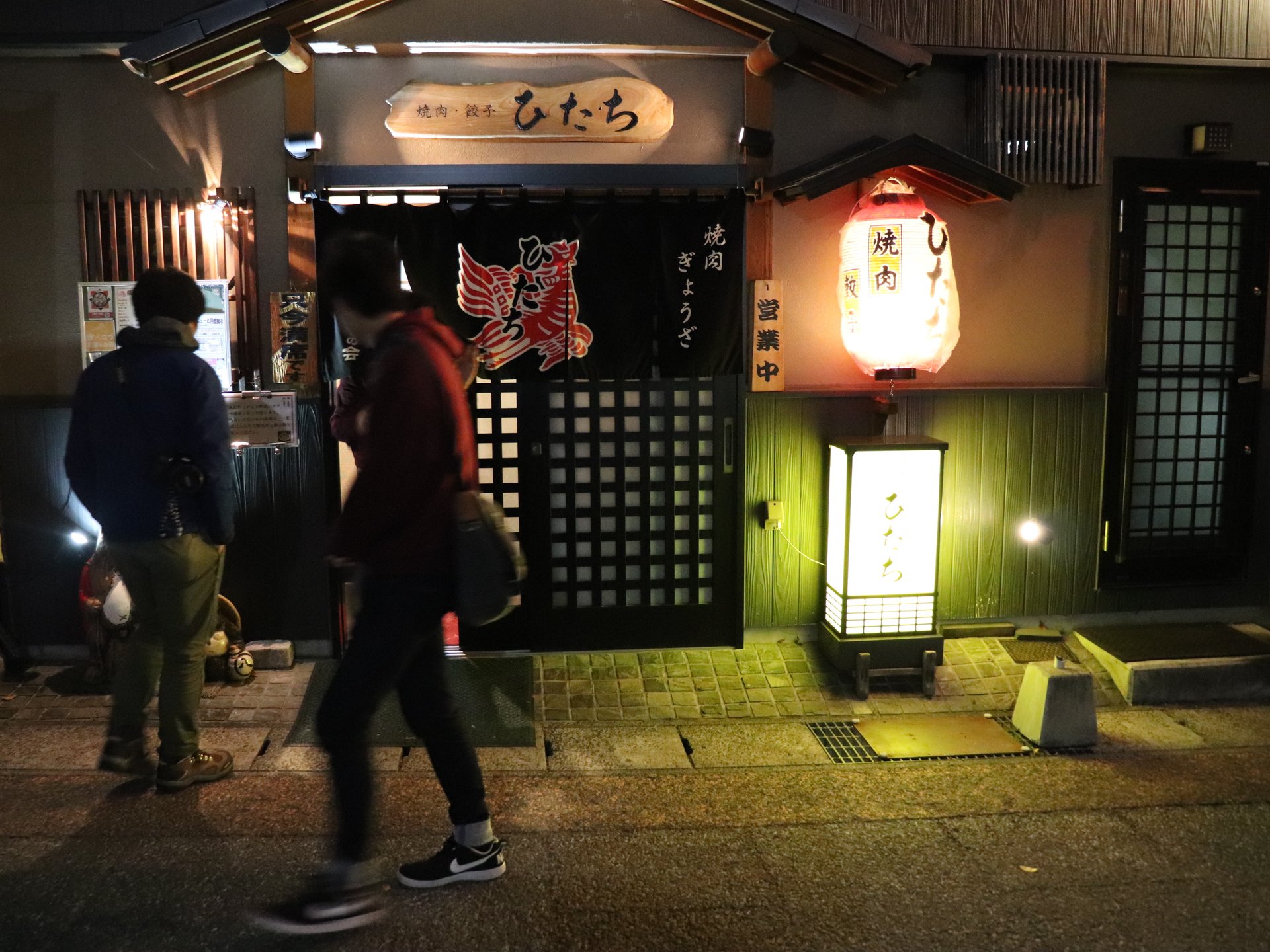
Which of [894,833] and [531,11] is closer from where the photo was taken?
[894,833]

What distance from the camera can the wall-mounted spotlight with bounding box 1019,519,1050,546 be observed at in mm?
8539

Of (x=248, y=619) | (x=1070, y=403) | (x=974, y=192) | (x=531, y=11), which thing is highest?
(x=531, y=11)

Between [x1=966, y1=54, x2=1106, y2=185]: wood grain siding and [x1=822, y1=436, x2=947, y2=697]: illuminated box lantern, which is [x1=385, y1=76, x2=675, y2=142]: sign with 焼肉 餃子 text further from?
[x1=822, y1=436, x2=947, y2=697]: illuminated box lantern

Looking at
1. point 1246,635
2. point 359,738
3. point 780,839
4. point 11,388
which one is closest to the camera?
point 359,738

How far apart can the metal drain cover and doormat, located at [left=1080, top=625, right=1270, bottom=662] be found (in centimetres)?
154

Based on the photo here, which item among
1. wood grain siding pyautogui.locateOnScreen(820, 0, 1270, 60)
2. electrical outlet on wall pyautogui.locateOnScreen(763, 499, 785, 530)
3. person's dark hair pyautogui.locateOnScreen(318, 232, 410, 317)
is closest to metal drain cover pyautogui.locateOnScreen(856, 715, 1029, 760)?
electrical outlet on wall pyautogui.locateOnScreen(763, 499, 785, 530)

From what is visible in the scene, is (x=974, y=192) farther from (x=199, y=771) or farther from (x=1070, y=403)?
(x=199, y=771)

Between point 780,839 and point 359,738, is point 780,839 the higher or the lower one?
the lower one

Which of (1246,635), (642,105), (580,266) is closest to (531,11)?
(642,105)

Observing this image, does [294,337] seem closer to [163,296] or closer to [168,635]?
[163,296]

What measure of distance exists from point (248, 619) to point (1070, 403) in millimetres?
6980

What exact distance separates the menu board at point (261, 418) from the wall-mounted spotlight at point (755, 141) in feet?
13.0

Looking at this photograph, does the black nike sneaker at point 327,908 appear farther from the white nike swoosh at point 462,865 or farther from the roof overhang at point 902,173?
the roof overhang at point 902,173

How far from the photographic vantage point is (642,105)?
761 cm
